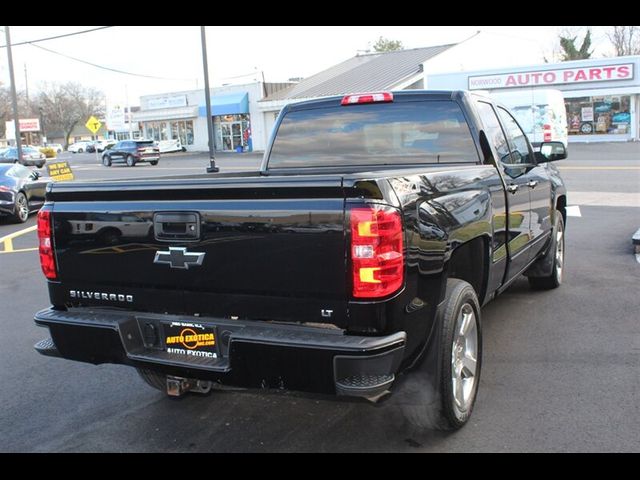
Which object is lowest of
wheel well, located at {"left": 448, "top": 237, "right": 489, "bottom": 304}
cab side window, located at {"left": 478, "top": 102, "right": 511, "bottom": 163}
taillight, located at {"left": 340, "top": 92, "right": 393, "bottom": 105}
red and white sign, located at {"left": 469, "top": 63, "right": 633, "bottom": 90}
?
wheel well, located at {"left": 448, "top": 237, "right": 489, "bottom": 304}

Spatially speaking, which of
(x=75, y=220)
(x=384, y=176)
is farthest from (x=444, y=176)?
(x=75, y=220)

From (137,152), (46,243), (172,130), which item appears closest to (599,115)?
(137,152)

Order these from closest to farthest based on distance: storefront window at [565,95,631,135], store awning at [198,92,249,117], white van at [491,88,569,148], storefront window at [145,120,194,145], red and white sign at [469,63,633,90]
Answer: white van at [491,88,569,148]
red and white sign at [469,63,633,90]
storefront window at [565,95,631,135]
store awning at [198,92,249,117]
storefront window at [145,120,194,145]

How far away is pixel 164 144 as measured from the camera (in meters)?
51.1

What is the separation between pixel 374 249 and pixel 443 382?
3.09ft

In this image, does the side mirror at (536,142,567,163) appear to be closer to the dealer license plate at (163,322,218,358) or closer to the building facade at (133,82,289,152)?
the dealer license plate at (163,322,218,358)

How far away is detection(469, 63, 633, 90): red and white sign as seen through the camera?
3391cm

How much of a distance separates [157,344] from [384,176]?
150 centimetres

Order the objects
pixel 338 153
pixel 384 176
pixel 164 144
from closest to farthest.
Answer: pixel 384 176 < pixel 338 153 < pixel 164 144

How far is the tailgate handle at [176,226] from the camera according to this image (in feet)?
10.4

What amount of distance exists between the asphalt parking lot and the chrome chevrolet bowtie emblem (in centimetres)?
83

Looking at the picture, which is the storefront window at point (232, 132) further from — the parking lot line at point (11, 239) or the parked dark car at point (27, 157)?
the parking lot line at point (11, 239)

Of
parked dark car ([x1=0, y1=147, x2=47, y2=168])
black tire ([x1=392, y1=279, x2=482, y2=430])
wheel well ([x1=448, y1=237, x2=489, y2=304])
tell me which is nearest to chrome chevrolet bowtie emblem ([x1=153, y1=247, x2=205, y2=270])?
black tire ([x1=392, y1=279, x2=482, y2=430])

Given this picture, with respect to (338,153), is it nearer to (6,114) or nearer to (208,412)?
(208,412)
